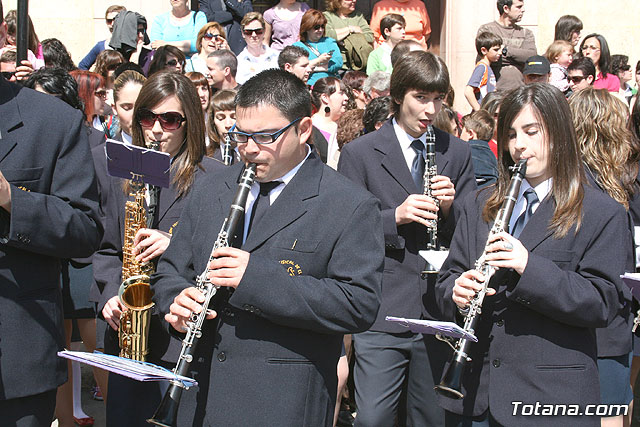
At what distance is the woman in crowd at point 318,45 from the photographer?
9.98 meters

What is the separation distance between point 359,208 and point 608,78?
9224mm

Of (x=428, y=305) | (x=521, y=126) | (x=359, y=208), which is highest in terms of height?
(x=521, y=126)

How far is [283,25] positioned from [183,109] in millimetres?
6838

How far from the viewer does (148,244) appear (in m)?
3.91

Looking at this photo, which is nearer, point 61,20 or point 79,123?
point 79,123

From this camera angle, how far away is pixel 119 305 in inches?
160

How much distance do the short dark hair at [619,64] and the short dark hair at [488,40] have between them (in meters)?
2.66

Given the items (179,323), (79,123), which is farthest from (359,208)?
(79,123)

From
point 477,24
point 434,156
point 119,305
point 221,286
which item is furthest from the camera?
point 477,24

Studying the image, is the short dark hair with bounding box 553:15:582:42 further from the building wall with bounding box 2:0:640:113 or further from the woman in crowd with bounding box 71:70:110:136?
the woman in crowd with bounding box 71:70:110:136

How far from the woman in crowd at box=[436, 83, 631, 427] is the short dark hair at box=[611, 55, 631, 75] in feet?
31.2

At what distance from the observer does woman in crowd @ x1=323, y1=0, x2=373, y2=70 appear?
1100 centimetres

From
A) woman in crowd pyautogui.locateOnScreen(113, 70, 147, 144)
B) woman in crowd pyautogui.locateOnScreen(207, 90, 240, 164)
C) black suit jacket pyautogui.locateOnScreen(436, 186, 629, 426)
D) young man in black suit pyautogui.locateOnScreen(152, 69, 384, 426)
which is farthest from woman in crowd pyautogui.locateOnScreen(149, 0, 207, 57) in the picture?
black suit jacket pyautogui.locateOnScreen(436, 186, 629, 426)

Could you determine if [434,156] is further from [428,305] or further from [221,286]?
[221,286]
